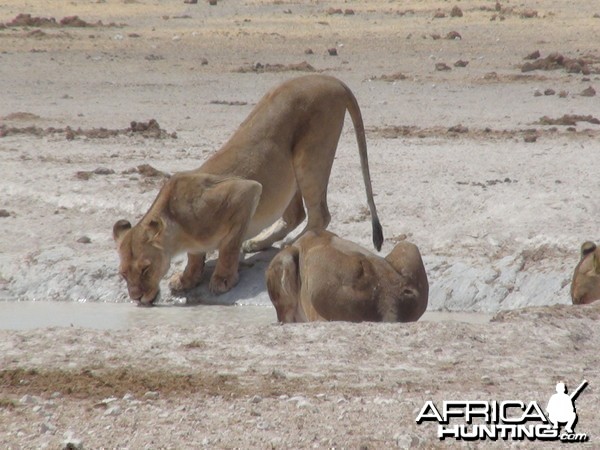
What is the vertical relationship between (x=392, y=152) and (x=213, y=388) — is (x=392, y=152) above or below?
below

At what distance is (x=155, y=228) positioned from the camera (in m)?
9.91

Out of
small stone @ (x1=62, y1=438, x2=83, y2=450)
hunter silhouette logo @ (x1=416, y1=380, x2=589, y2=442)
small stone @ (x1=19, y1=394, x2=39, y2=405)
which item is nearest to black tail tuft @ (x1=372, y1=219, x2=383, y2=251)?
hunter silhouette logo @ (x1=416, y1=380, x2=589, y2=442)

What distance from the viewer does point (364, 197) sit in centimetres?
1238

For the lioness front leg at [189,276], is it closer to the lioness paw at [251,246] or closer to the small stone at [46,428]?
the lioness paw at [251,246]

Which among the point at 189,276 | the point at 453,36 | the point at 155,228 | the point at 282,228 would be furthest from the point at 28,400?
the point at 453,36

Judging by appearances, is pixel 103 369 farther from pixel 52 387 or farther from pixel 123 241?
pixel 123 241

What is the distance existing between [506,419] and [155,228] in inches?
178

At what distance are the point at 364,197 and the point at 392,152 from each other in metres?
2.43

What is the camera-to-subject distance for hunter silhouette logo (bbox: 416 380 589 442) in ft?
18.6

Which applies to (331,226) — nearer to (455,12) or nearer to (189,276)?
(189,276)

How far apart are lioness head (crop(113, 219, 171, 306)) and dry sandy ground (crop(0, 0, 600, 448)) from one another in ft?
1.82

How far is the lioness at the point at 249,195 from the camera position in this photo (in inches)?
395

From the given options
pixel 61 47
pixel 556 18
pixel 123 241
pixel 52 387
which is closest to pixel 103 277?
pixel 123 241

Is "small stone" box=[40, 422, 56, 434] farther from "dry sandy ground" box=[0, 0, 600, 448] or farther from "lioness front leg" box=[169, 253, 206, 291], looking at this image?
"lioness front leg" box=[169, 253, 206, 291]
